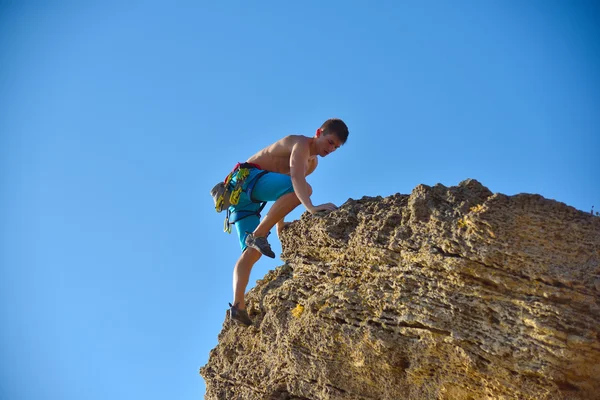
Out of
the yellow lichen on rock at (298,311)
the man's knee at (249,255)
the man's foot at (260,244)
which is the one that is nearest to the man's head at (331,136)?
the man's foot at (260,244)

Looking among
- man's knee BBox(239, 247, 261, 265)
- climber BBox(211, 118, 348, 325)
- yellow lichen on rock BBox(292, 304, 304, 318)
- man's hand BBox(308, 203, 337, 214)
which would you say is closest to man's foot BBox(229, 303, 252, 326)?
climber BBox(211, 118, 348, 325)

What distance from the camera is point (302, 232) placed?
28.8 ft

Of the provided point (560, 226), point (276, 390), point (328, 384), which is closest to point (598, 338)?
point (560, 226)

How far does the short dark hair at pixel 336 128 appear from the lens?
909 centimetres

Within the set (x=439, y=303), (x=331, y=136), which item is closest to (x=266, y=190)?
(x=331, y=136)

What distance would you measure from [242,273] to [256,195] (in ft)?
3.66

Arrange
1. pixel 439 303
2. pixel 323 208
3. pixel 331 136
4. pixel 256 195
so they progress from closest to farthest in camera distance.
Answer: pixel 439 303, pixel 323 208, pixel 331 136, pixel 256 195

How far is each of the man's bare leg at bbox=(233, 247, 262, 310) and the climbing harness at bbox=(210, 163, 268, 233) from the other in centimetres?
65

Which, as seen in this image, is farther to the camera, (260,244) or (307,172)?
(307,172)

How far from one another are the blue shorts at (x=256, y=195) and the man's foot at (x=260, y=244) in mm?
423

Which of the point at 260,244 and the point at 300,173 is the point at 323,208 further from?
the point at 260,244

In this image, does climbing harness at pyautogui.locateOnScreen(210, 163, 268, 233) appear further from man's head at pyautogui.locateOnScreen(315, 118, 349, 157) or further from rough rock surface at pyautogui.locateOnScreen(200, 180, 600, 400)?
rough rock surface at pyautogui.locateOnScreen(200, 180, 600, 400)

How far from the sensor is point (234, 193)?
9.52m

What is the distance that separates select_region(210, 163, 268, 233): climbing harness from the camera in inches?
374
